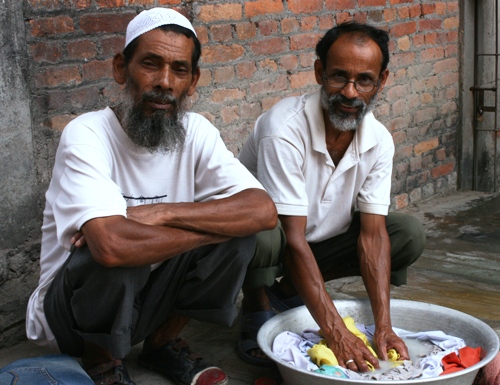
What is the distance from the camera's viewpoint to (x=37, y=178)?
3.44m

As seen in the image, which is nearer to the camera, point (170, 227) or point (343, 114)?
point (170, 227)

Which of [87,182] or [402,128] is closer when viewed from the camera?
[87,182]

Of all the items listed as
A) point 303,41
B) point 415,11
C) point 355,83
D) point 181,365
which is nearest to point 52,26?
point 355,83

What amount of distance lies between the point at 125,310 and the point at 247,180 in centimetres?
67

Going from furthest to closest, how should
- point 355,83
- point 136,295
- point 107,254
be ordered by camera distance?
point 355,83
point 136,295
point 107,254

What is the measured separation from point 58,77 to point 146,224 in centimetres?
104

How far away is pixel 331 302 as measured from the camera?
120 inches

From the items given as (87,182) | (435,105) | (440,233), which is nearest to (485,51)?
(435,105)

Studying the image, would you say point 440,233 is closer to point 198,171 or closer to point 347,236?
Answer: point 347,236

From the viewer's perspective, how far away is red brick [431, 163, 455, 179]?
6.26m

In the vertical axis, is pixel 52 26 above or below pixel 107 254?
above

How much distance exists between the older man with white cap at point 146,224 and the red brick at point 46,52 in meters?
0.41

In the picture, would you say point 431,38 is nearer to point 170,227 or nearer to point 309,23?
point 309,23

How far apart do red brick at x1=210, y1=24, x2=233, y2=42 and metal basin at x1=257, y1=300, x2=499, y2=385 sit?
168 cm
